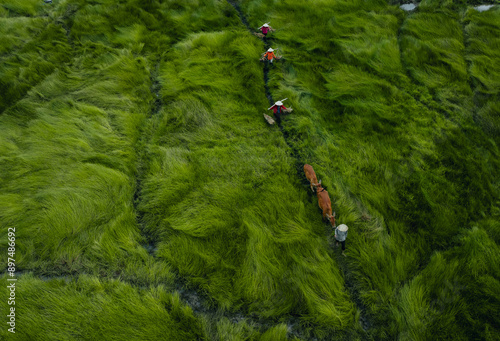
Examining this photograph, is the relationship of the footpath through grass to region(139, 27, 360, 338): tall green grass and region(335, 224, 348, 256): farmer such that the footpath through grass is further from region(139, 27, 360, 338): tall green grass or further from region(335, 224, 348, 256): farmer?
region(139, 27, 360, 338): tall green grass

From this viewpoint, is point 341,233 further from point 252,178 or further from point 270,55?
point 270,55

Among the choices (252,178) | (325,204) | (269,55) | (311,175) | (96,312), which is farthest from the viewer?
(269,55)

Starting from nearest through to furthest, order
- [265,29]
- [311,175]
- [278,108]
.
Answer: [311,175] < [278,108] < [265,29]

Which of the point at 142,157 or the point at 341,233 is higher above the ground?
the point at 142,157

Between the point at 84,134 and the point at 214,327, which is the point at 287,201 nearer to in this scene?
the point at 214,327

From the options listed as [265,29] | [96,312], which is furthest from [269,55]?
[96,312]

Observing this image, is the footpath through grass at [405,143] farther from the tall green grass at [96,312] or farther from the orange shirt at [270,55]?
the tall green grass at [96,312]

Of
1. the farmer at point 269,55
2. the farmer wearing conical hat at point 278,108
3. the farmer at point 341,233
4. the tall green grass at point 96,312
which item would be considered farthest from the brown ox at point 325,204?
the farmer at point 269,55
